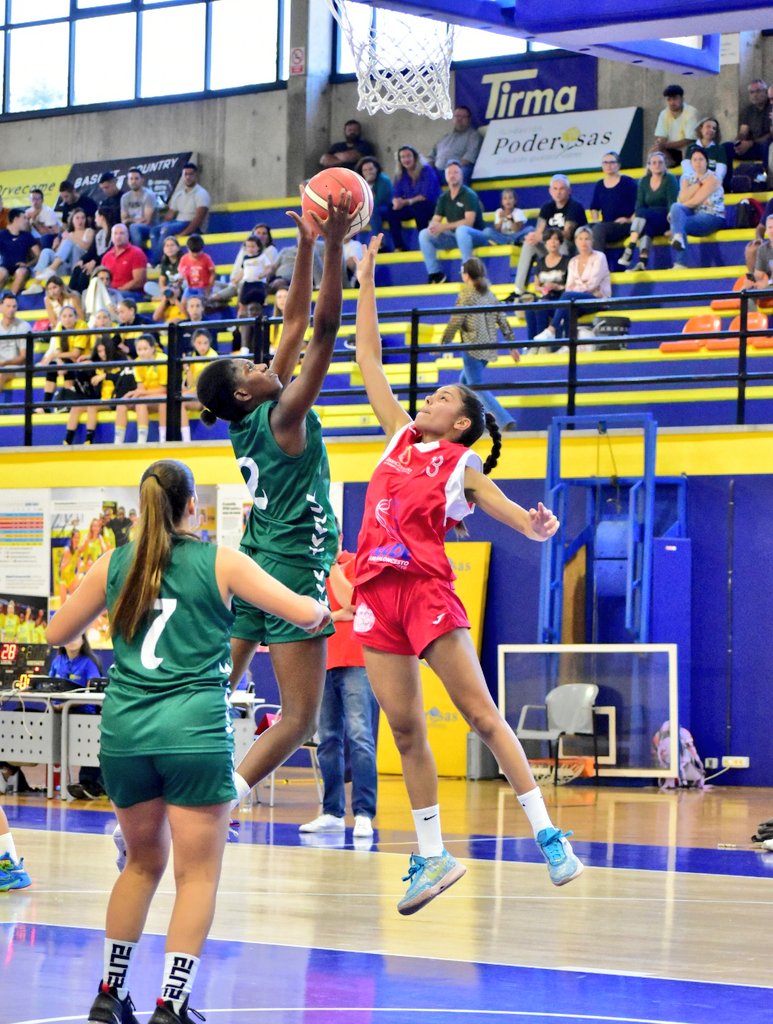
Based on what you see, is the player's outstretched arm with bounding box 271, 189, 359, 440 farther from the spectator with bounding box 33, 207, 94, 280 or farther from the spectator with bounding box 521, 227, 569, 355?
the spectator with bounding box 33, 207, 94, 280

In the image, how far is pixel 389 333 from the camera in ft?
59.1

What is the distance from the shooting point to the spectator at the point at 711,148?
17.1 meters

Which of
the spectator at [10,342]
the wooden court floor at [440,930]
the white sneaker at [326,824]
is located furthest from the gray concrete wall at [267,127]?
the wooden court floor at [440,930]

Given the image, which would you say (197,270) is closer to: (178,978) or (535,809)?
(535,809)

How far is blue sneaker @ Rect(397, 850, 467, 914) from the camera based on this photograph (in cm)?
610

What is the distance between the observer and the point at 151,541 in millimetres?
4715

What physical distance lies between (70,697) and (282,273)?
7315 mm

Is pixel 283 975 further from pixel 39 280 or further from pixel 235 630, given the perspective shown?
pixel 39 280

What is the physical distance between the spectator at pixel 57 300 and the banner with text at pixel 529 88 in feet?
17.8

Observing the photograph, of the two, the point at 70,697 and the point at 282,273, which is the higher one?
the point at 282,273

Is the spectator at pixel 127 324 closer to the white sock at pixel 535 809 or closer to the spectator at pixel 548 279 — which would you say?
the spectator at pixel 548 279

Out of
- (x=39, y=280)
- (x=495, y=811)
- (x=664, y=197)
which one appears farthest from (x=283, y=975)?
(x=39, y=280)

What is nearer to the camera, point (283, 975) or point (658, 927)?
point (283, 975)

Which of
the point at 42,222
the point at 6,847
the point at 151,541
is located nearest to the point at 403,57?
the point at 6,847
